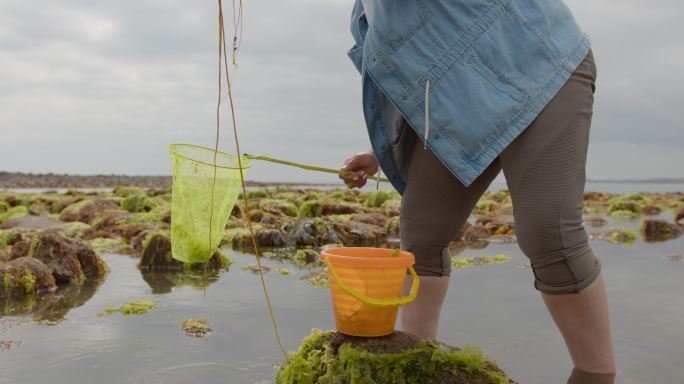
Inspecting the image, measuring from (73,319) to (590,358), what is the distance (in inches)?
121

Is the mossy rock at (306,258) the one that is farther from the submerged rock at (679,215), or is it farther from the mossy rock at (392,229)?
the submerged rock at (679,215)

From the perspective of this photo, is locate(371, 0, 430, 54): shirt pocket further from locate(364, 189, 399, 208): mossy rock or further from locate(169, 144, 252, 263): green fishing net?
locate(364, 189, 399, 208): mossy rock

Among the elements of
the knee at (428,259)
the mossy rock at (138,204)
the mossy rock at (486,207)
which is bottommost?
the mossy rock at (138,204)

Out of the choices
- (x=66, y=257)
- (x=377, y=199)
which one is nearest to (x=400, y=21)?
(x=66, y=257)

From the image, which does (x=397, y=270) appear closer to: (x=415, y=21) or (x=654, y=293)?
(x=415, y=21)

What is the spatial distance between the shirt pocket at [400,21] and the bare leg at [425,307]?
105cm

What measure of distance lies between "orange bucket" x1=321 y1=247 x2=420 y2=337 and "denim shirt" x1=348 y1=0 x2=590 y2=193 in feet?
1.42

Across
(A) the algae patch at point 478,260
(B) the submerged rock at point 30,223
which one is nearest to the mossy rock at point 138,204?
(B) the submerged rock at point 30,223

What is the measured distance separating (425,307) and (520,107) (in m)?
1.01

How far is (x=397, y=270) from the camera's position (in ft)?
6.79

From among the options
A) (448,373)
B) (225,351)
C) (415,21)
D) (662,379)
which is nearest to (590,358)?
(448,373)

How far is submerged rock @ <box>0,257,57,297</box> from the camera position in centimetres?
421

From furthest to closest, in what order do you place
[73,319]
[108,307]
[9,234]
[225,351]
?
[9,234] → [108,307] → [73,319] → [225,351]

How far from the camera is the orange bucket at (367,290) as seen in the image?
2.00m
